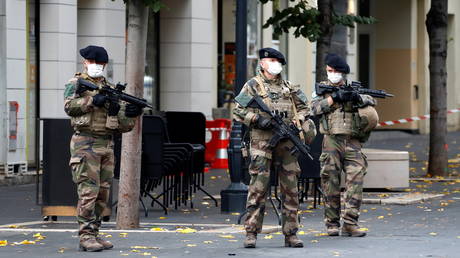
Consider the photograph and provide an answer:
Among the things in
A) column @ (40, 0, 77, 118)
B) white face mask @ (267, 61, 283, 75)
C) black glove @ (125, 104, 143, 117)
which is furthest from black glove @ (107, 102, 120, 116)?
column @ (40, 0, 77, 118)

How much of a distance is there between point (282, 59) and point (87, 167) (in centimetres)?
198

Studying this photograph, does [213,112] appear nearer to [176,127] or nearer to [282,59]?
[176,127]

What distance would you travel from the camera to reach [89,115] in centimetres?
1170

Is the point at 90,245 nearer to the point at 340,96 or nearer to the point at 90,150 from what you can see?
the point at 90,150

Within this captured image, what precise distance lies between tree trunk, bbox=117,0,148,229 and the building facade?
65.8 inches

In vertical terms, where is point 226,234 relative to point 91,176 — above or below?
below

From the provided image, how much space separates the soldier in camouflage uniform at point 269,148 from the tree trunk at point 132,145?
200cm

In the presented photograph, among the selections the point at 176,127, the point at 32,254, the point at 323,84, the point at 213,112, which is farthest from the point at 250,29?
the point at 32,254

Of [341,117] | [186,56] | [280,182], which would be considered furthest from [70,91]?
[186,56]

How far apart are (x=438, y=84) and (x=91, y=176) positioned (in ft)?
35.6

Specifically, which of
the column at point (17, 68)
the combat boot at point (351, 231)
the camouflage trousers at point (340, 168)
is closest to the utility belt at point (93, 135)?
the camouflage trousers at point (340, 168)

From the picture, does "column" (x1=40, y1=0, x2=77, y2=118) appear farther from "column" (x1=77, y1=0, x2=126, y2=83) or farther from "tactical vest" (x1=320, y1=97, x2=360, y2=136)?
"tactical vest" (x1=320, y1=97, x2=360, y2=136)

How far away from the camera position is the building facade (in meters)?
20.4

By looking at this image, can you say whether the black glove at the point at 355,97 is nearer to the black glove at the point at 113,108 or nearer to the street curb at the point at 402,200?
the black glove at the point at 113,108
